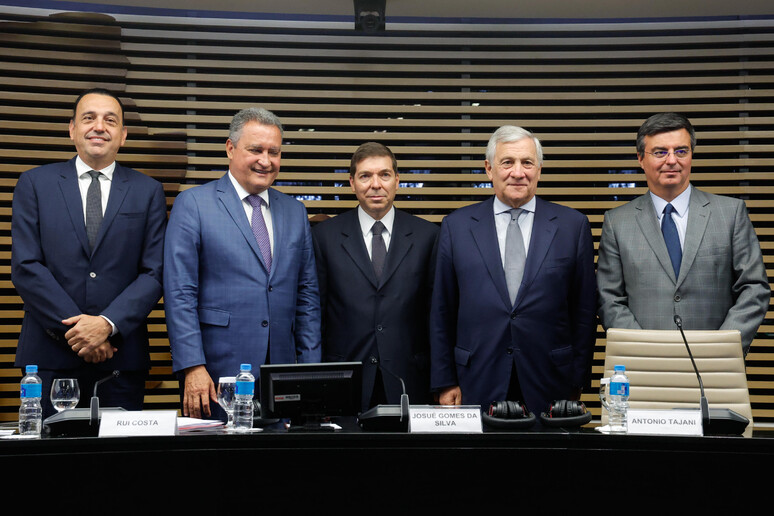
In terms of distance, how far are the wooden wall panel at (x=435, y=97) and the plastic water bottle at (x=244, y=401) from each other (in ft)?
7.65

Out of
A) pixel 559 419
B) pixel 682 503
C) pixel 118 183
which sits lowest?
pixel 682 503

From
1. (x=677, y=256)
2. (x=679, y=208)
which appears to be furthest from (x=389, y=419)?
(x=679, y=208)

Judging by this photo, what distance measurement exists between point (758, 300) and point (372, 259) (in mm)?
1694

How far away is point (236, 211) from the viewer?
3.26 metres

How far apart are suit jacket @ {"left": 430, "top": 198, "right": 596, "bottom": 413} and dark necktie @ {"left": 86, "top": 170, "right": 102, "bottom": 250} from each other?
5.00 feet

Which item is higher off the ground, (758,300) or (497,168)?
(497,168)

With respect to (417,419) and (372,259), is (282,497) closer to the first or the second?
(417,419)

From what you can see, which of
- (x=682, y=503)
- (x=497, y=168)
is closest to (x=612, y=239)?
(x=497, y=168)

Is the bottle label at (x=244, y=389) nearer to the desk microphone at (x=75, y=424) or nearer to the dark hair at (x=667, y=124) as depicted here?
the desk microphone at (x=75, y=424)

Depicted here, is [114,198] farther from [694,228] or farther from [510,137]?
[694,228]

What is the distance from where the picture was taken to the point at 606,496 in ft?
6.93

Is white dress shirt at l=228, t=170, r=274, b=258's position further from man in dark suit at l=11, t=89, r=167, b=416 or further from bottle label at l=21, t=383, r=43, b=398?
bottle label at l=21, t=383, r=43, b=398

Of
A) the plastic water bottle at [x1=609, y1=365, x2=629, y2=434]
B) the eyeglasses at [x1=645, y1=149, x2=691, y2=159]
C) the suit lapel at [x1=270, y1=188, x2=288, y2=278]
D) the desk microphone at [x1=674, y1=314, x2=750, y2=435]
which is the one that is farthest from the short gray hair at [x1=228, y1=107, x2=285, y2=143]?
the desk microphone at [x1=674, y1=314, x2=750, y2=435]

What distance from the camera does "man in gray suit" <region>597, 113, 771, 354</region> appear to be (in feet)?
10.7
